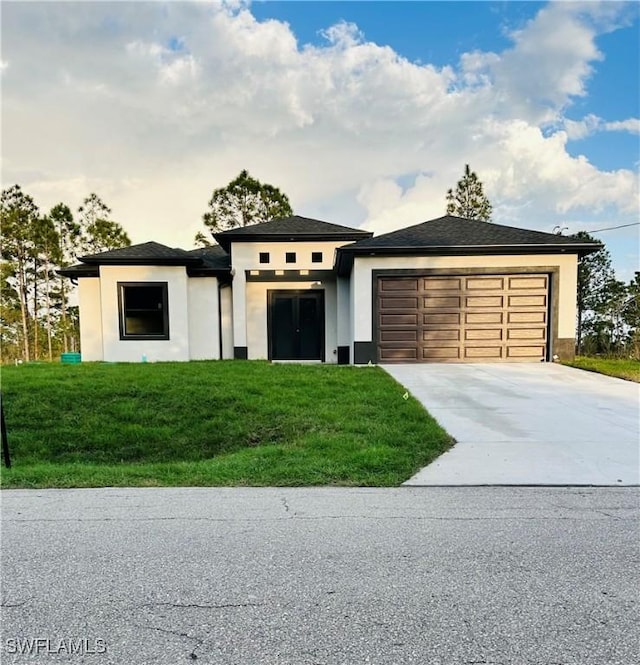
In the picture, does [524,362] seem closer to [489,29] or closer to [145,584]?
[489,29]

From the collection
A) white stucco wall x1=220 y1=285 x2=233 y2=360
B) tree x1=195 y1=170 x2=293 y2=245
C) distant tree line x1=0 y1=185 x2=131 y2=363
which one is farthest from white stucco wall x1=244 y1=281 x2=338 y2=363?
distant tree line x1=0 y1=185 x2=131 y2=363

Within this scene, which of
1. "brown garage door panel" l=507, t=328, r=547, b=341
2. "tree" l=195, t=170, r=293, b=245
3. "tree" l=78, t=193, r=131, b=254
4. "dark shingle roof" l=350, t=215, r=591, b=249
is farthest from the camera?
"tree" l=195, t=170, r=293, b=245

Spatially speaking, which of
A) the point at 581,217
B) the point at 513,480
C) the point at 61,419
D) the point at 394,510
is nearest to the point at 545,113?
the point at 581,217

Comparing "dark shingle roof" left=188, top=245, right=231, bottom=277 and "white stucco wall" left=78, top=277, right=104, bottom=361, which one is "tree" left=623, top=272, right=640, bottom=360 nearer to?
"dark shingle roof" left=188, top=245, right=231, bottom=277

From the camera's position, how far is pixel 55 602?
2135mm

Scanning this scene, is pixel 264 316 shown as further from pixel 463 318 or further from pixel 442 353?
pixel 463 318

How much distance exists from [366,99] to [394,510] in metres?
13.6

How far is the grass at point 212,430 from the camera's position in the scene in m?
4.23

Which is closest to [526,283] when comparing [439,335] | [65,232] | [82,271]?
[439,335]

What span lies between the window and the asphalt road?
32.8 ft

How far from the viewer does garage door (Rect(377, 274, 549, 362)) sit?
1154 cm

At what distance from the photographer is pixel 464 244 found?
1144cm

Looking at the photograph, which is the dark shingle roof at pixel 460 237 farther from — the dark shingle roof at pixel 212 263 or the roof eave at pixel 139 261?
the roof eave at pixel 139 261

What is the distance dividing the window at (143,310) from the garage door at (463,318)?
6943 millimetres
